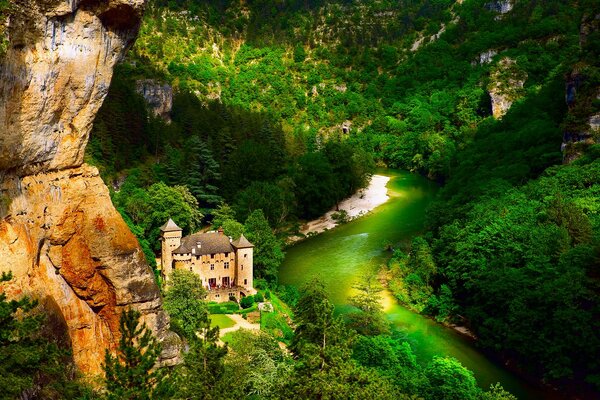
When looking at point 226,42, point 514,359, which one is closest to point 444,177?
point 514,359

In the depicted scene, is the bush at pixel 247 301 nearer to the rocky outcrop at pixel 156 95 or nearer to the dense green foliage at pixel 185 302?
the dense green foliage at pixel 185 302

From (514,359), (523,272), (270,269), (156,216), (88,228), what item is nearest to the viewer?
(88,228)

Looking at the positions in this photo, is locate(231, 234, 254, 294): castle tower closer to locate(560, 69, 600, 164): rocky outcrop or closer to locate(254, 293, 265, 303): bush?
locate(254, 293, 265, 303): bush

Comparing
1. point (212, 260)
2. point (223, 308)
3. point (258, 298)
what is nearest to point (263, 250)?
point (212, 260)

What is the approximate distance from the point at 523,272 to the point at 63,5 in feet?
104

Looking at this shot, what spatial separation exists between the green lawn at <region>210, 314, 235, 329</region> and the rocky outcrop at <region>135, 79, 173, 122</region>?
44.4m

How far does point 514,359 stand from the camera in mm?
33406

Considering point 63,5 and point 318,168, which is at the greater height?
point 63,5

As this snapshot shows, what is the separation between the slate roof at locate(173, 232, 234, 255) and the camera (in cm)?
4241

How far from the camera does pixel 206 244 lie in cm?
4325

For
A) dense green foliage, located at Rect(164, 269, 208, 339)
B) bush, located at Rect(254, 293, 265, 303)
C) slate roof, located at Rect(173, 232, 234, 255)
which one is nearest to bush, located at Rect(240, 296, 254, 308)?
bush, located at Rect(254, 293, 265, 303)

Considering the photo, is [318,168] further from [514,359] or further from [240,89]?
[240,89]

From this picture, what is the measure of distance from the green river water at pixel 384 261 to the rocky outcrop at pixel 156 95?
108 ft

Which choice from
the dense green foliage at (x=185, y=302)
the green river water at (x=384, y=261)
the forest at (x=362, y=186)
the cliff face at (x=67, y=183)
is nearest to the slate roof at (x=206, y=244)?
the forest at (x=362, y=186)
